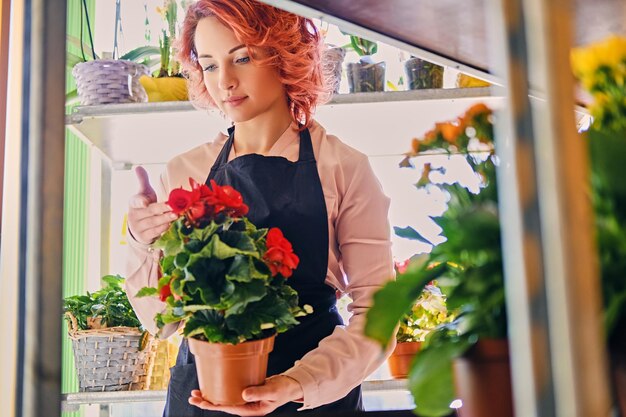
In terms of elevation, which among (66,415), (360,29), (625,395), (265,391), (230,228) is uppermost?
(360,29)

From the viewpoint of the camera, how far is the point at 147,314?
204cm

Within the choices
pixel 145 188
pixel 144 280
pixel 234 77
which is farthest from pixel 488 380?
pixel 234 77

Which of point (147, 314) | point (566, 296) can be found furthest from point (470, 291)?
point (147, 314)

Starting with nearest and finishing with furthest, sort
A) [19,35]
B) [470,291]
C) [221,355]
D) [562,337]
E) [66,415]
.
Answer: [562,337] < [19,35] < [470,291] < [221,355] < [66,415]

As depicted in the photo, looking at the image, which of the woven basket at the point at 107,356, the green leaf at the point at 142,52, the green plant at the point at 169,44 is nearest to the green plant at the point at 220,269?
the woven basket at the point at 107,356

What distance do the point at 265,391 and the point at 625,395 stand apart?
1.09 metres

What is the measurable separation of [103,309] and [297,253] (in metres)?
0.54

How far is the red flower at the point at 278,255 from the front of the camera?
53.3 inches

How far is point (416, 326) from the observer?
2094mm

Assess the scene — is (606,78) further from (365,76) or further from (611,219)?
(365,76)

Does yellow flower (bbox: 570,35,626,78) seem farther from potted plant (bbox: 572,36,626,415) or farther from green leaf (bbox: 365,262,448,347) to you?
green leaf (bbox: 365,262,448,347)

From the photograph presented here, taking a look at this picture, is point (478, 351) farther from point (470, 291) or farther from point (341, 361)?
point (341, 361)

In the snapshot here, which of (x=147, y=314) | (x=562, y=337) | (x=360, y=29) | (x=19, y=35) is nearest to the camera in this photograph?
(x=562, y=337)

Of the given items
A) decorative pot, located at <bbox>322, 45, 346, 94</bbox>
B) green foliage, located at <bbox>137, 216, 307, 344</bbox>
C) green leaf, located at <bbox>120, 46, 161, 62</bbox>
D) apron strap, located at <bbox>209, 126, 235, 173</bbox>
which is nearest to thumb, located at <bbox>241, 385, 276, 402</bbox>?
green foliage, located at <bbox>137, 216, 307, 344</bbox>
